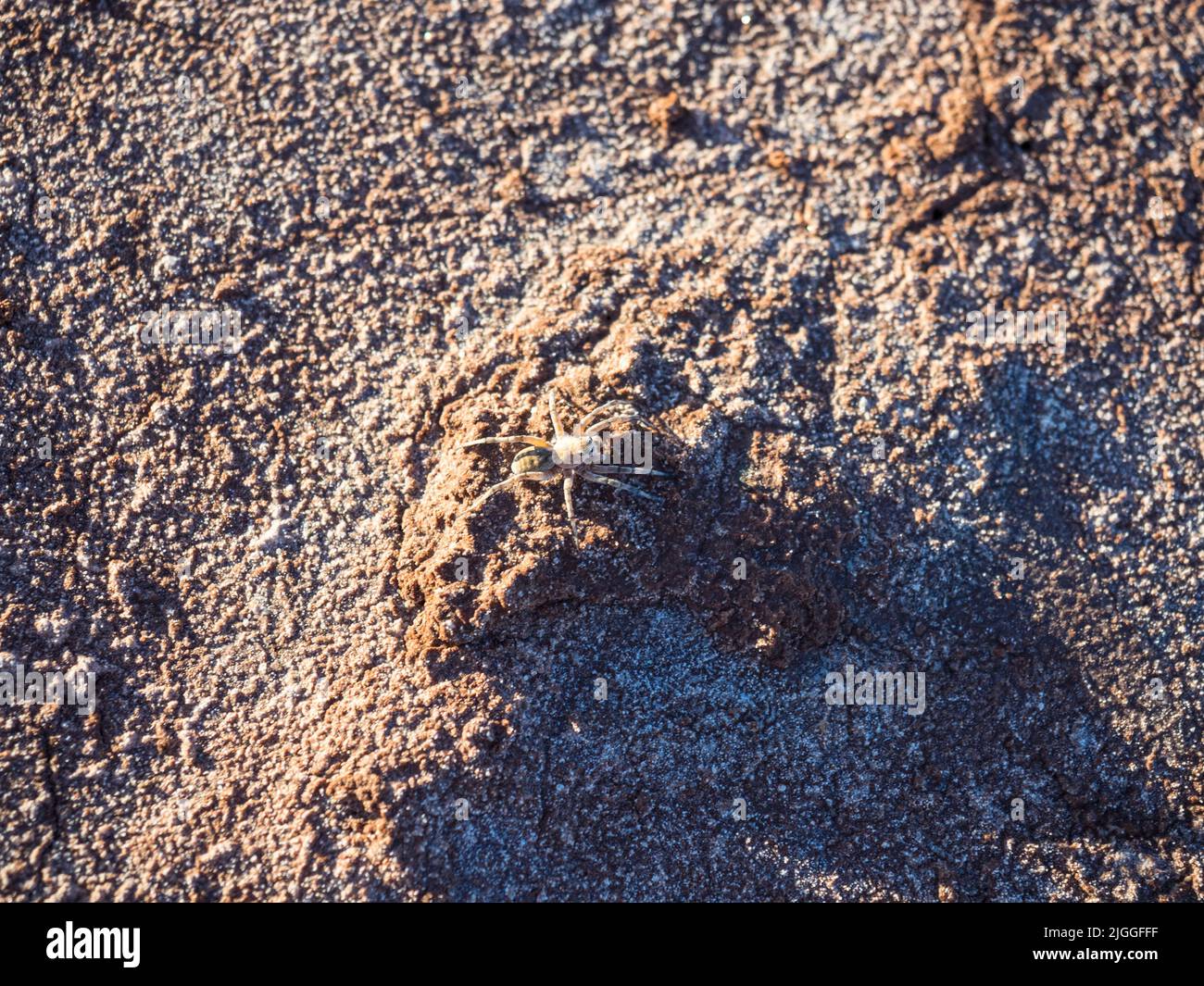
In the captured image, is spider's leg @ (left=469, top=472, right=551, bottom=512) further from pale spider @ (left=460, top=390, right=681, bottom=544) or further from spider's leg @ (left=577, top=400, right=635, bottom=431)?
spider's leg @ (left=577, top=400, right=635, bottom=431)

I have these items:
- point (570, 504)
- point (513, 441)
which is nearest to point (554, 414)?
point (513, 441)

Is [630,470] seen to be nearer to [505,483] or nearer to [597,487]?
[597,487]

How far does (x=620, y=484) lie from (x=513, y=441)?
0.27 meters

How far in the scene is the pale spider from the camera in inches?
82.0

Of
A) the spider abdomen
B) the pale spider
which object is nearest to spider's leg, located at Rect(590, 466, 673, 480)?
the pale spider

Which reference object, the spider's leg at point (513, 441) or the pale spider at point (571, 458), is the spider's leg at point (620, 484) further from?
the spider's leg at point (513, 441)

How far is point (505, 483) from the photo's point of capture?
6.95 ft

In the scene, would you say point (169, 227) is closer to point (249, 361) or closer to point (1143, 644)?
point (249, 361)

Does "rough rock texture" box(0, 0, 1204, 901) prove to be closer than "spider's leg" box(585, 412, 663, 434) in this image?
Yes

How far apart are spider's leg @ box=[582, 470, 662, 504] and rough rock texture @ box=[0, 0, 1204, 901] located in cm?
4

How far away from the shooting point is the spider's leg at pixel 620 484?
6.92 feet

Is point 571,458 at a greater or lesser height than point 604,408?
lesser

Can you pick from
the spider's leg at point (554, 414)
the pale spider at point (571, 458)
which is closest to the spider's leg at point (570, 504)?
the pale spider at point (571, 458)

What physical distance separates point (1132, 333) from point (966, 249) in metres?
0.47
